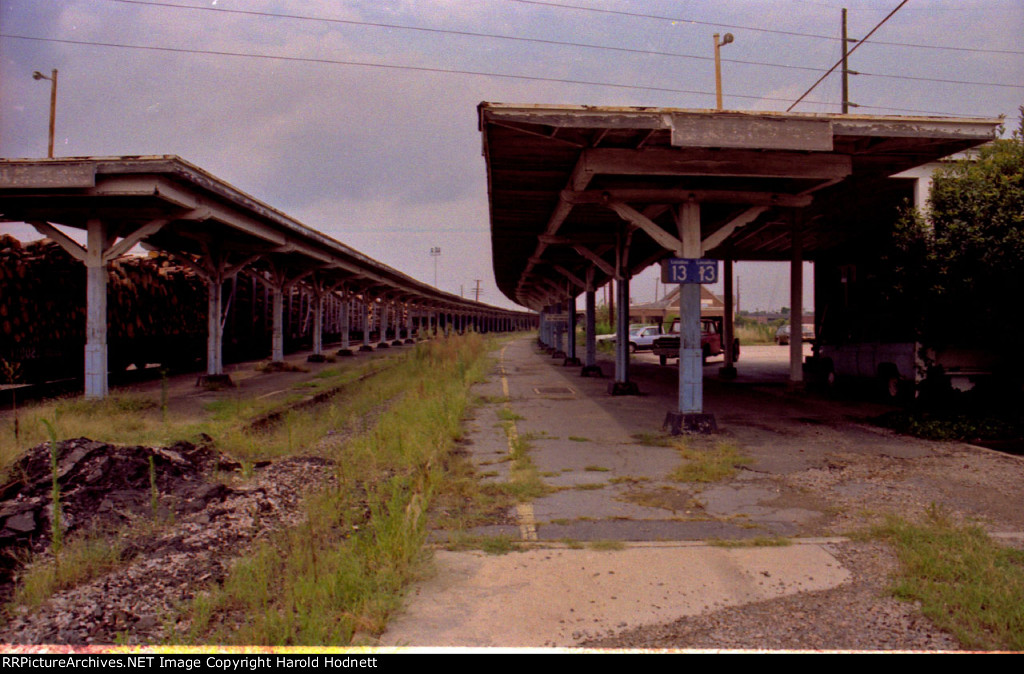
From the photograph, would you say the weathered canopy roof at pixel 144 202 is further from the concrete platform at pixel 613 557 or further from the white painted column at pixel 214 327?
the concrete platform at pixel 613 557

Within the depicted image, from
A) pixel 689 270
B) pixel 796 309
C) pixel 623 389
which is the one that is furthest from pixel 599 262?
pixel 689 270

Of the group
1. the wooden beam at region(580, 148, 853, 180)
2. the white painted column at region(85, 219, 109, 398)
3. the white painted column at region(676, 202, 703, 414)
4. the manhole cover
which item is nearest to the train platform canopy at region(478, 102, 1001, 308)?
the wooden beam at region(580, 148, 853, 180)

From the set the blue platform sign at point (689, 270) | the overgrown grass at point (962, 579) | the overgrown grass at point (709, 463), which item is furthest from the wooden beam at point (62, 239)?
the overgrown grass at point (962, 579)

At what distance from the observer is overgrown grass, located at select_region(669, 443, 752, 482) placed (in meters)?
7.21

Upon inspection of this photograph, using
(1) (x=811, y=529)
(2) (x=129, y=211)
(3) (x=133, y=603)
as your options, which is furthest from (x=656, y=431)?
(2) (x=129, y=211)

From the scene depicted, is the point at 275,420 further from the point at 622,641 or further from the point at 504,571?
the point at 622,641

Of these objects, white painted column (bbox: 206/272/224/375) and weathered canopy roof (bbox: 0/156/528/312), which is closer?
weathered canopy roof (bbox: 0/156/528/312)

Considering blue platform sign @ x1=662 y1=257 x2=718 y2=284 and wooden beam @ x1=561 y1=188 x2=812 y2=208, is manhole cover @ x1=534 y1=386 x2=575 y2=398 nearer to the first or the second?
wooden beam @ x1=561 y1=188 x2=812 y2=208

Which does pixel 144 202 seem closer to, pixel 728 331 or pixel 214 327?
pixel 214 327

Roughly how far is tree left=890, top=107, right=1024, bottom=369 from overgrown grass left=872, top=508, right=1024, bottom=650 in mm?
6298

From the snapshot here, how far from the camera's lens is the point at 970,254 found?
32.4 ft

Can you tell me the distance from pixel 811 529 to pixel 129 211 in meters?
14.4

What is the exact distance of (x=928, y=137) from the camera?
30.7 ft

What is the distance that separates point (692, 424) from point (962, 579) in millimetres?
5790
